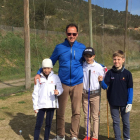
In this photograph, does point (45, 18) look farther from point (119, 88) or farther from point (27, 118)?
point (119, 88)

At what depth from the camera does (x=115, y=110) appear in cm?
355

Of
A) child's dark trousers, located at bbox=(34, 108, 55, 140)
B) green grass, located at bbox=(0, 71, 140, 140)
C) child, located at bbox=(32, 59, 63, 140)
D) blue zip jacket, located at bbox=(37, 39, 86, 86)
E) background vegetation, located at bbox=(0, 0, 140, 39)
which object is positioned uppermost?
background vegetation, located at bbox=(0, 0, 140, 39)

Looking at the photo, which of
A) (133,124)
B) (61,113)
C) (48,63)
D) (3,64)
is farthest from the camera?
(3,64)

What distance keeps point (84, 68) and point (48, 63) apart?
68 cm

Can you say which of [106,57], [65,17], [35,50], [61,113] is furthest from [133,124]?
[65,17]

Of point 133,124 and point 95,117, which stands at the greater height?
point 95,117

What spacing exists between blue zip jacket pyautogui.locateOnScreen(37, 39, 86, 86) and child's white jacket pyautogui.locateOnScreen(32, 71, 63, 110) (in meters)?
0.17

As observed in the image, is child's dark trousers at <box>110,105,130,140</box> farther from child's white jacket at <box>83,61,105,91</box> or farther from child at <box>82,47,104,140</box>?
child's white jacket at <box>83,61,105,91</box>

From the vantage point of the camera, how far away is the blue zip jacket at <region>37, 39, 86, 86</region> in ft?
11.7

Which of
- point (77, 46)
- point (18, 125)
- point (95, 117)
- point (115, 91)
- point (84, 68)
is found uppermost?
point (77, 46)

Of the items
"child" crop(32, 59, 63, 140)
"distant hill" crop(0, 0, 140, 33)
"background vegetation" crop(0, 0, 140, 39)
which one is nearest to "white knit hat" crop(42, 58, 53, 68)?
"child" crop(32, 59, 63, 140)

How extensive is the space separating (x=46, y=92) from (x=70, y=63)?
0.64 metres

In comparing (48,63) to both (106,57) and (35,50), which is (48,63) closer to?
(35,50)

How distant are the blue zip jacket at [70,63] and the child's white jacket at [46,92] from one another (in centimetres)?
17
